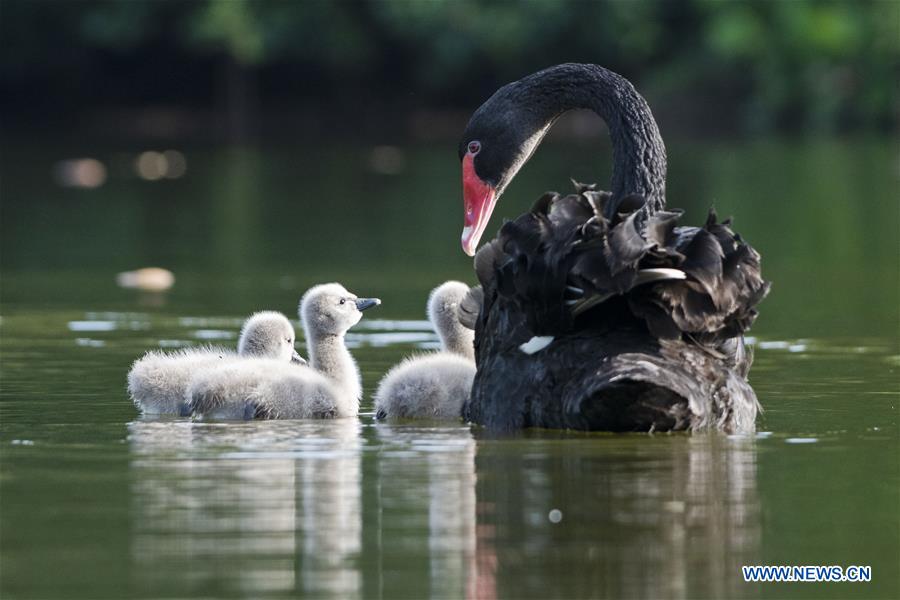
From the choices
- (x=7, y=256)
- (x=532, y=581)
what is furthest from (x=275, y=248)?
(x=532, y=581)

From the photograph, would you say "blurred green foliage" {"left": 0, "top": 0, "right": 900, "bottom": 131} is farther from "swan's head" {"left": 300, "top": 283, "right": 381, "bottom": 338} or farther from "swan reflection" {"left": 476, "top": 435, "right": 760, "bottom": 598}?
"swan reflection" {"left": 476, "top": 435, "right": 760, "bottom": 598}

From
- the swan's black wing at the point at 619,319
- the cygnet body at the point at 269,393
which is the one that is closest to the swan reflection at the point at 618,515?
the swan's black wing at the point at 619,319

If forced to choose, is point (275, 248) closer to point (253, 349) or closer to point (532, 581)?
point (253, 349)

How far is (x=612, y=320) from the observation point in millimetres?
6734

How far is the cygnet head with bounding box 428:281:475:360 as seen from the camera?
8.41 m

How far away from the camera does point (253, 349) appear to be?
26.5ft

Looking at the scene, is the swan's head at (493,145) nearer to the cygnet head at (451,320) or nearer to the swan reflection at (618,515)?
the cygnet head at (451,320)

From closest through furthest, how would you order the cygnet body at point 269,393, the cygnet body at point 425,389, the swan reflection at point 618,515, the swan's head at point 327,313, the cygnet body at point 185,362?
the swan reflection at point 618,515
the cygnet body at point 269,393
the cygnet body at point 425,389
the cygnet body at point 185,362
the swan's head at point 327,313

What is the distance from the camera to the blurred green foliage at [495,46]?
48.2 m

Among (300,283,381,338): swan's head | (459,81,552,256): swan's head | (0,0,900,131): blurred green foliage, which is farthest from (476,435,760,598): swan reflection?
(0,0,900,131): blurred green foliage

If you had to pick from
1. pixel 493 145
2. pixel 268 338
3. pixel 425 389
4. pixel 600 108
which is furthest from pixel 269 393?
pixel 600 108

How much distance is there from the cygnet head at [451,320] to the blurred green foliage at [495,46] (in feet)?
125

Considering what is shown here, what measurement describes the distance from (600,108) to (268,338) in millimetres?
1674

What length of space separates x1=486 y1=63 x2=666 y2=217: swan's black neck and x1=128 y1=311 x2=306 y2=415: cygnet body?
1.32 meters
